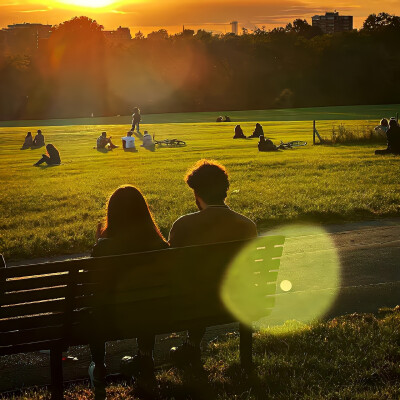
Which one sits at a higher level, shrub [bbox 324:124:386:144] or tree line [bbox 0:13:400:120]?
tree line [bbox 0:13:400:120]

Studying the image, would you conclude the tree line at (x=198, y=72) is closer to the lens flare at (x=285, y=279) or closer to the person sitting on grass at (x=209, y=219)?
the lens flare at (x=285, y=279)

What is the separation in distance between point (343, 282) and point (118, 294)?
406cm

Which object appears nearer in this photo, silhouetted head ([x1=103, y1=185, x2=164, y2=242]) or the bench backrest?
the bench backrest

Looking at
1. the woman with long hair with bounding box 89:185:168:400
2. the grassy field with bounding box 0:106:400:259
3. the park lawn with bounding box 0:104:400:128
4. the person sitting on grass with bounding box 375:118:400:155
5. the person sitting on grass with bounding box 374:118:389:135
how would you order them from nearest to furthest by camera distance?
the woman with long hair with bounding box 89:185:168:400 → the grassy field with bounding box 0:106:400:259 → the person sitting on grass with bounding box 375:118:400:155 → the person sitting on grass with bounding box 374:118:389:135 → the park lawn with bounding box 0:104:400:128

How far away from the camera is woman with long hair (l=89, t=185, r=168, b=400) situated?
484 centimetres

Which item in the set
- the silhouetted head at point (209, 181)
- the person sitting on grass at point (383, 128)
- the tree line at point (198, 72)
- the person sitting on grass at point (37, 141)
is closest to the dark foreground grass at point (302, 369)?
the silhouetted head at point (209, 181)

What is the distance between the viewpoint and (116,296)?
4559mm

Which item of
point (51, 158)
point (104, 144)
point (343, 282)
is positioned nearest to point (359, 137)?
point (104, 144)

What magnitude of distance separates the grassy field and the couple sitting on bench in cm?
572

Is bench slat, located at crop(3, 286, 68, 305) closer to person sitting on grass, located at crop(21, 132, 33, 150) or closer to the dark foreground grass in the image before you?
the dark foreground grass

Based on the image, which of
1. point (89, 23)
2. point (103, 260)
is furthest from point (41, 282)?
point (89, 23)

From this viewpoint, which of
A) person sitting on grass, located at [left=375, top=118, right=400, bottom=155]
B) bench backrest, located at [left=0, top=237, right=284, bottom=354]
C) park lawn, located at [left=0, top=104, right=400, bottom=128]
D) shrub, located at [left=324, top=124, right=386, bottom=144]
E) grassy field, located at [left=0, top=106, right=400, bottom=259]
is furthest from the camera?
park lawn, located at [left=0, top=104, right=400, bottom=128]

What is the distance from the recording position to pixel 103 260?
4.39m

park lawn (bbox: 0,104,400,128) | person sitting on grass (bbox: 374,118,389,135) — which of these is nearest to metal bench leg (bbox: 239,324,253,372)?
person sitting on grass (bbox: 374,118,389,135)
